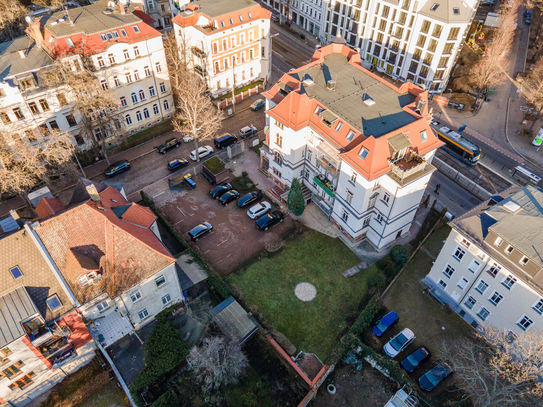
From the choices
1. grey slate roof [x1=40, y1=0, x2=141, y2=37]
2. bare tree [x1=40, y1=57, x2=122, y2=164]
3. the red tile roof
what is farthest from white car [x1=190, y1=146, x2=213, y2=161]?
the red tile roof

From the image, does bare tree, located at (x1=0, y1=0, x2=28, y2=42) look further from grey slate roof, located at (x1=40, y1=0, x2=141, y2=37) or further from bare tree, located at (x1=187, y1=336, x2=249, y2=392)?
bare tree, located at (x1=187, y1=336, x2=249, y2=392)

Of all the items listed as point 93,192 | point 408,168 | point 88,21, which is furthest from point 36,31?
point 408,168

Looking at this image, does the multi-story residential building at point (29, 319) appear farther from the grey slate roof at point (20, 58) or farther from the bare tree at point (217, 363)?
the grey slate roof at point (20, 58)

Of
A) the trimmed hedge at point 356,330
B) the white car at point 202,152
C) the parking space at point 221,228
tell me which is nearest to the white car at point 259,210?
the parking space at point 221,228

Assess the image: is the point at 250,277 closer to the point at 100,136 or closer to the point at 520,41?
the point at 100,136

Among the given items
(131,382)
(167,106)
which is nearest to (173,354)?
(131,382)

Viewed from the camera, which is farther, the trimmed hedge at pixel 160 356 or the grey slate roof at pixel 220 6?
the grey slate roof at pixel 220 6

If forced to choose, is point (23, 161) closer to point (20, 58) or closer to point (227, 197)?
point (20, 58)
